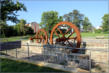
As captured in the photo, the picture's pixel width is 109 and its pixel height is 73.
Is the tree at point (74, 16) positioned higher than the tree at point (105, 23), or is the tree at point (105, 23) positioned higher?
the tree at point (74, 16)

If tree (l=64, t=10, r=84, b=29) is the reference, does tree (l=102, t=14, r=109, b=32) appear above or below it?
below

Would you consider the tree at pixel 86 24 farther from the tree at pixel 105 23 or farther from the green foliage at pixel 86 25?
the tree at pixel 105 23

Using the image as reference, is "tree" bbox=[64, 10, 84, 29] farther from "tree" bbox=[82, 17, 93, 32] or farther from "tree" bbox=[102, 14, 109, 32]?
"tree" bbox=[102, 14, 109, 32]

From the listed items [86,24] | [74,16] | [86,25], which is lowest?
[86,25]

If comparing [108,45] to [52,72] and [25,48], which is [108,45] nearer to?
[52,72]

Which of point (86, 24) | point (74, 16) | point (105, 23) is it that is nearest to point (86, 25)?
point (86, 24)

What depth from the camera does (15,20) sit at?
43.3 ft

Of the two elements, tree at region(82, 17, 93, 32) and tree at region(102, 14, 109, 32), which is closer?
tree at region(102, 14, 109, 32)

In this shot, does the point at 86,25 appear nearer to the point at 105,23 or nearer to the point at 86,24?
the point at 86,24

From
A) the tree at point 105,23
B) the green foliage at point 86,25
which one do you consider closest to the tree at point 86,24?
the green foliage at point 86,25

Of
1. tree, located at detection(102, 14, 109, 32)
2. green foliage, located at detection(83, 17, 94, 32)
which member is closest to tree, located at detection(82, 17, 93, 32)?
green foliage, located at detection(83, 17, 94, 32)

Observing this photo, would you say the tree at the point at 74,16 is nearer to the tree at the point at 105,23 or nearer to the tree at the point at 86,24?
the tree at the point at 86,24

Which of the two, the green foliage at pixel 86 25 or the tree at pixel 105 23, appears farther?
the green foliage at pixel 86 25

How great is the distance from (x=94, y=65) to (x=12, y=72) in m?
5.84
